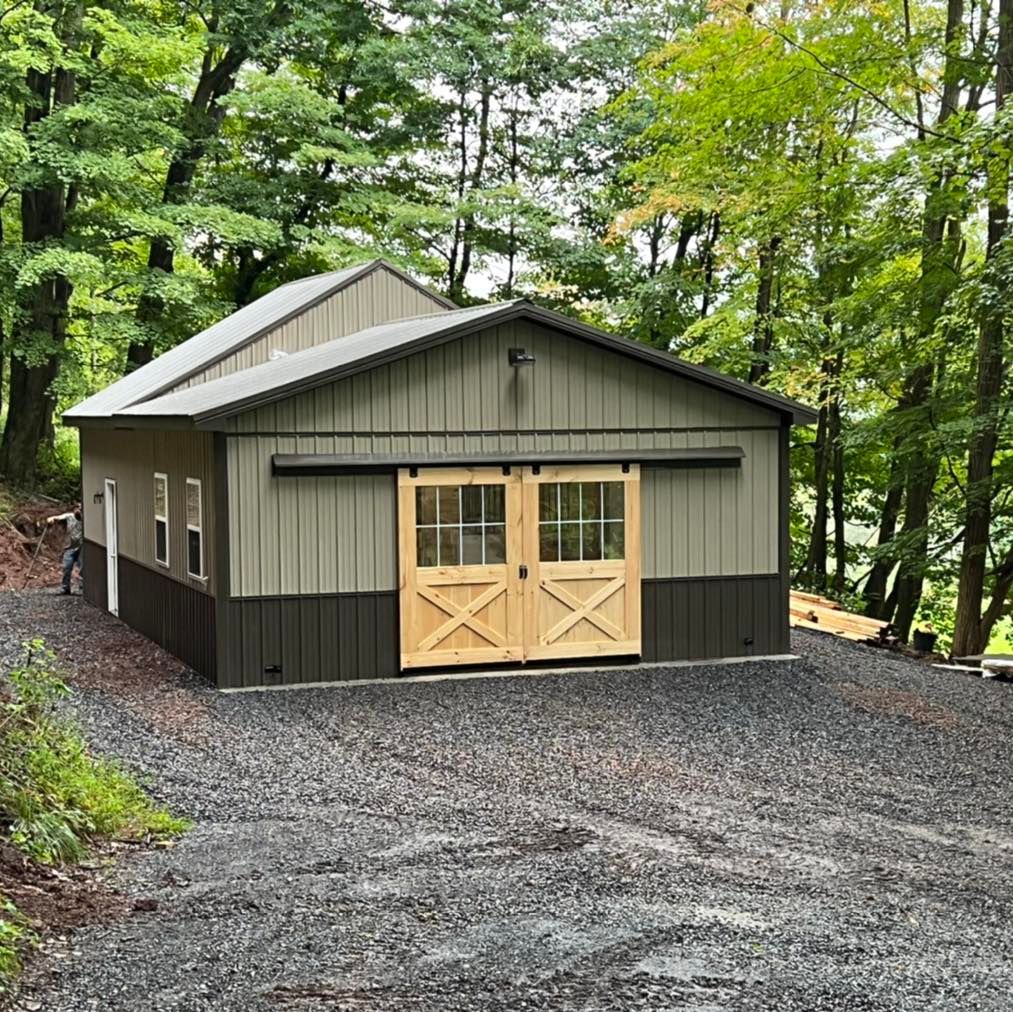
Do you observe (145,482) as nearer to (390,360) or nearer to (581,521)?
(390,360)

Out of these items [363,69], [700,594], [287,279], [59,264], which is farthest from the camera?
[287,279]

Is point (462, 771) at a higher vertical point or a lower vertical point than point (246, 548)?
lower

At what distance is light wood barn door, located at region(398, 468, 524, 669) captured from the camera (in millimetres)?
12602

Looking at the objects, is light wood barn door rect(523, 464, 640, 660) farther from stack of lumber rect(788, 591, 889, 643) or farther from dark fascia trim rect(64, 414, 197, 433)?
stack of lumber rect(788, 591, 889, 643)

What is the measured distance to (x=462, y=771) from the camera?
362 inches

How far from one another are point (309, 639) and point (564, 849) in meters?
5.73

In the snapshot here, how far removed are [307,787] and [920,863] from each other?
4009 millimetres

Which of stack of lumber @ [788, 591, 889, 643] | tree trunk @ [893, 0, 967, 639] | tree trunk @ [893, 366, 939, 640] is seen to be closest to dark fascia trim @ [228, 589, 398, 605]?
stack of lumber @ [788, 591, 889, 643]

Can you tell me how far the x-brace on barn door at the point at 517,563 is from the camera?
41.5 feet

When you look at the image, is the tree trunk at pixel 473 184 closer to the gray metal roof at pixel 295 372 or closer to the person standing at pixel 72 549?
the person standing at pixel 72 549

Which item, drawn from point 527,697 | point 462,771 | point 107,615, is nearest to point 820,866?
Answer: point 462,771

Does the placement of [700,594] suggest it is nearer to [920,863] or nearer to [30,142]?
[920,863]

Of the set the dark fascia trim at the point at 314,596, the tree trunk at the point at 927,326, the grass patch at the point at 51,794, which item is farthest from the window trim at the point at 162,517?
the tree trunk at the point at 927,326

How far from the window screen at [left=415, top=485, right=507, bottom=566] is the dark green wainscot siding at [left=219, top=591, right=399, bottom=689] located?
653 mm
